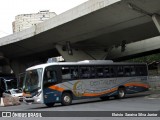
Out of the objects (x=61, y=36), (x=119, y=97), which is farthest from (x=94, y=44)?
(x=119, y=97)

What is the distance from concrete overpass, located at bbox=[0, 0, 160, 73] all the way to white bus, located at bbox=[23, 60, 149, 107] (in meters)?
3.96

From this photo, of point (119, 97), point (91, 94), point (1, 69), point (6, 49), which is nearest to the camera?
point (91, 94)

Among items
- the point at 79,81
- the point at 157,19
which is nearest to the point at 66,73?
the point at 79,81

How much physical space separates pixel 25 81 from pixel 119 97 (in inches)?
297

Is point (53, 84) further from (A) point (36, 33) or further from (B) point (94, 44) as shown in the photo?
(B) point (94, 44)

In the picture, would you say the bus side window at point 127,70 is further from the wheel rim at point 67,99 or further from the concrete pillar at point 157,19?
the wheel rim at point 67,99

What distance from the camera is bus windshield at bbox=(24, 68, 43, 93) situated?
20922mm

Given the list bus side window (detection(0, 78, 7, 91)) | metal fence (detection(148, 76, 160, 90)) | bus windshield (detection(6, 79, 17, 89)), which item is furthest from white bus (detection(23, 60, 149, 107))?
bus windshield (detection(6, 79, 17, 89))

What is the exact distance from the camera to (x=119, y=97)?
25984 mm

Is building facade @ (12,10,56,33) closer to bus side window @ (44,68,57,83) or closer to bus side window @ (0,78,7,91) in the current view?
bus side window @ (0,78,7,91)

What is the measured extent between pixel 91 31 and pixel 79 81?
11.0 meters

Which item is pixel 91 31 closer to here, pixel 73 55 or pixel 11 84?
pixel 73 55

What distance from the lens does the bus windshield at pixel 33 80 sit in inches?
824

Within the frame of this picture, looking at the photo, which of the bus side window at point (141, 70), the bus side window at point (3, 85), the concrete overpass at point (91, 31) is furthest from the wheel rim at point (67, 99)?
the bus side window at point (3, 85)
